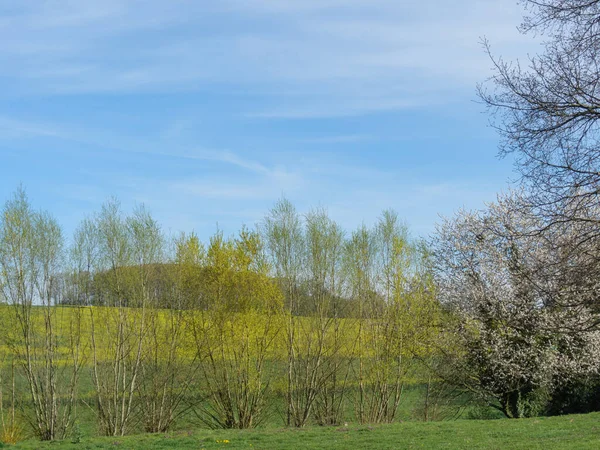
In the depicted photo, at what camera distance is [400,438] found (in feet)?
37.7

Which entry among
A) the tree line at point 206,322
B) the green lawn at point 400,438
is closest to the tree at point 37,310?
the tree line at point 206,322

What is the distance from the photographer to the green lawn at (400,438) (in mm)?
10305

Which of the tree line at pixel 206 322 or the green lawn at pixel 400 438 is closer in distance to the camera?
the green lawn at pixel 400 438

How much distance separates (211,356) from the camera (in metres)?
18.6

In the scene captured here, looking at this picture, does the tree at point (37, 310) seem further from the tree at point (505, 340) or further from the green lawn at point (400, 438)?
the tree at point (505, 340)

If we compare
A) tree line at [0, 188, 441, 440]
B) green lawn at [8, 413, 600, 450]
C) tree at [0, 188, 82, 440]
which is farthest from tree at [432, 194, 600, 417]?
tree at [0, 188, 82, 440]

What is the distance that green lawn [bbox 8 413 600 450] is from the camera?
406 inches

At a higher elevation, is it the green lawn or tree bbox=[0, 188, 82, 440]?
tree bbox=[0, 188, 82, 440]

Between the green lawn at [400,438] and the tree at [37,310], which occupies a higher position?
the tree at [37,310]

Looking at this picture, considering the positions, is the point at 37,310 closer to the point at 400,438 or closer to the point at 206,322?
the point at 206,322

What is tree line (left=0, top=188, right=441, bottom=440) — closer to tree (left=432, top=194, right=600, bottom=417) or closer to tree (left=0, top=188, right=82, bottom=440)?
tree (left=0, top=188, right=82, bottom=440)

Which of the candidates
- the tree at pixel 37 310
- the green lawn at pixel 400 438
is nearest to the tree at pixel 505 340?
the green lawn at pixel 400 438

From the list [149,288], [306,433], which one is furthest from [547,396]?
[149,288]

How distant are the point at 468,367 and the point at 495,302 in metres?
2.49
